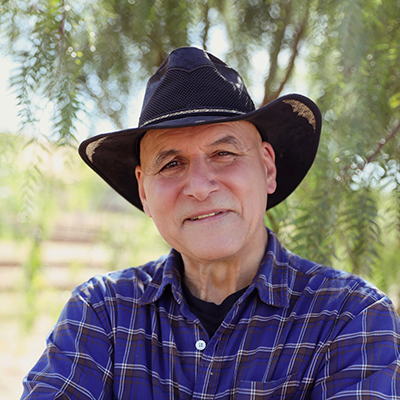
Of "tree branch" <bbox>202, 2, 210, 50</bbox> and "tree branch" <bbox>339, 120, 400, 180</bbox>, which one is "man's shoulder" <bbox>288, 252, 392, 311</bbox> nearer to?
"tree branch" <bbox>339, 120, 400, 180</bbox>

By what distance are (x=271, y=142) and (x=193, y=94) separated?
15.7 inches

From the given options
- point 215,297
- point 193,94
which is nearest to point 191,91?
point 193,94

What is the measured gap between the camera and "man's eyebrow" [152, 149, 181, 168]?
4.32 ft

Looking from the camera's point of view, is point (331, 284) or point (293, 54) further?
point (293, 54)


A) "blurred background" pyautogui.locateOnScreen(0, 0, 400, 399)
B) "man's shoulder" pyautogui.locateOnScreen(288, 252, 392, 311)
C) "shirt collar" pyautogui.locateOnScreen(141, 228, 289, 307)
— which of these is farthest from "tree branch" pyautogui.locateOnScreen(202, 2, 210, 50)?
"man's shoulder" pyautogui.locateOnScreen(288, 252, 392, 311)

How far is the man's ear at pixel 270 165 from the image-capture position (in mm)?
1490

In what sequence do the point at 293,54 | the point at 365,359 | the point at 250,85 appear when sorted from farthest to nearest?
1. the point at 250,85
2. the point at 293,54
3. the point at 365,359

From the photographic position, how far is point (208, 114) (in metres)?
1.25

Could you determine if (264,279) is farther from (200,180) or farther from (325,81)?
(325,81)

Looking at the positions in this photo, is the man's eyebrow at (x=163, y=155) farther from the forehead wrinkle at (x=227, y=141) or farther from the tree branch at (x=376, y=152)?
the tree branch at (x=376, y=152)

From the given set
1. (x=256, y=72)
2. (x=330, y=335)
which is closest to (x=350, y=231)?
(x=330, y=335)

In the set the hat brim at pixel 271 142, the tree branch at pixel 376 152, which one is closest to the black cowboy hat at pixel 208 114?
the hat brim at pixel 271 142

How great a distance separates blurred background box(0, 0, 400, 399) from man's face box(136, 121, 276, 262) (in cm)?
32

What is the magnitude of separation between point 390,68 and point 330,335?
1.01m
